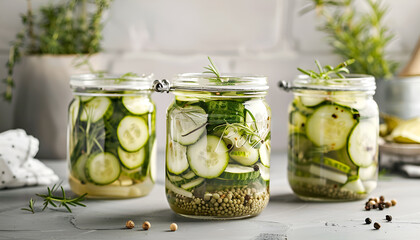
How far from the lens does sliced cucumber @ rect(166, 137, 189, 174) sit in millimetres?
831

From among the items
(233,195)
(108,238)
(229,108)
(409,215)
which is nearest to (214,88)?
(229,108)

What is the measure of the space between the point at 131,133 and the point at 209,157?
0.21 m

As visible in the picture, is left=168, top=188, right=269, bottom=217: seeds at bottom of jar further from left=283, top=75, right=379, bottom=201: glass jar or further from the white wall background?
the white wall background

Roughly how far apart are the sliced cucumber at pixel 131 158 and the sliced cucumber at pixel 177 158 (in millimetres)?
118

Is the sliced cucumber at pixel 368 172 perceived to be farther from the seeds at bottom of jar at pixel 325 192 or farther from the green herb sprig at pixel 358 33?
the green herb sprig at pixel 358 33

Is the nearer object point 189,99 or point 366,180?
point 189,99

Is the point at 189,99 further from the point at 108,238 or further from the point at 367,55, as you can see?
the point at 367,55

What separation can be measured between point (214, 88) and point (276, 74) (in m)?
0.71

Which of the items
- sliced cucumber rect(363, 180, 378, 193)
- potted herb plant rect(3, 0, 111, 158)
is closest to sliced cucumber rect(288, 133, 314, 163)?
sliced cucumber rect(363, 180, 378, 193)

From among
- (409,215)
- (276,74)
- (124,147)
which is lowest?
(409,215)

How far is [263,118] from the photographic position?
847 millimetres

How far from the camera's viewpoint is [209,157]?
0.81 metres

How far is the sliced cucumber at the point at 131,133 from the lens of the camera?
0.96m

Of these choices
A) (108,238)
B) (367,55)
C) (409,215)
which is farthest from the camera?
(367,55)
